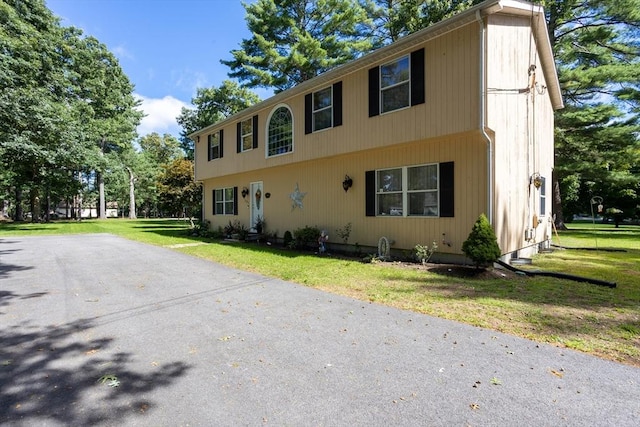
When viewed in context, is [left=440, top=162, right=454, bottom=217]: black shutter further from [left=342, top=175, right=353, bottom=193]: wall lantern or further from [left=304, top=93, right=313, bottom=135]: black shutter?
[left=304, top=93, right=313, bottom=135]: black shutter

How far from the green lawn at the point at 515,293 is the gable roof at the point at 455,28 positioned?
5365mm

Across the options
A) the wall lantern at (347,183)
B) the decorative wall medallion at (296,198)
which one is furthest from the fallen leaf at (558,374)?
the decorative wall medallion at (296,198)

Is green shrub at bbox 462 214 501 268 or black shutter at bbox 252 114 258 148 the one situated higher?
black shutter at bbox 252 114 258 148

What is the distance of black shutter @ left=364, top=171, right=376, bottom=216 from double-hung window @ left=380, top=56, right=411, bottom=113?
5.95 feet

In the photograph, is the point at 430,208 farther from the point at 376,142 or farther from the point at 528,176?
the point at 528,176

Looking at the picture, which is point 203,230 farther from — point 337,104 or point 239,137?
point 337,104

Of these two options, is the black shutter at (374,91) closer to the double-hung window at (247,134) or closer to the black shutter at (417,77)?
the black shutter at (417,77)

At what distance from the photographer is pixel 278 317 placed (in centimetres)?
443

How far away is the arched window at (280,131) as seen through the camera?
12120 mm

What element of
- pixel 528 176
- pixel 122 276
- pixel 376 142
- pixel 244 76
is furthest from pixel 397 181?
pixel 244 76

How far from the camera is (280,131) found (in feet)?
41.3

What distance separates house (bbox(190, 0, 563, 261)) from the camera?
7488 mm

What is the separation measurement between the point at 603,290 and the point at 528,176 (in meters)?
4.74

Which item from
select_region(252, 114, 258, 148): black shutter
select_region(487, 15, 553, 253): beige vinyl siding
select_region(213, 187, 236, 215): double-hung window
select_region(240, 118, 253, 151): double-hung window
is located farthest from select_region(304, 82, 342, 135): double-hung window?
select_region(213, 187, 236, 215): double-hung window
